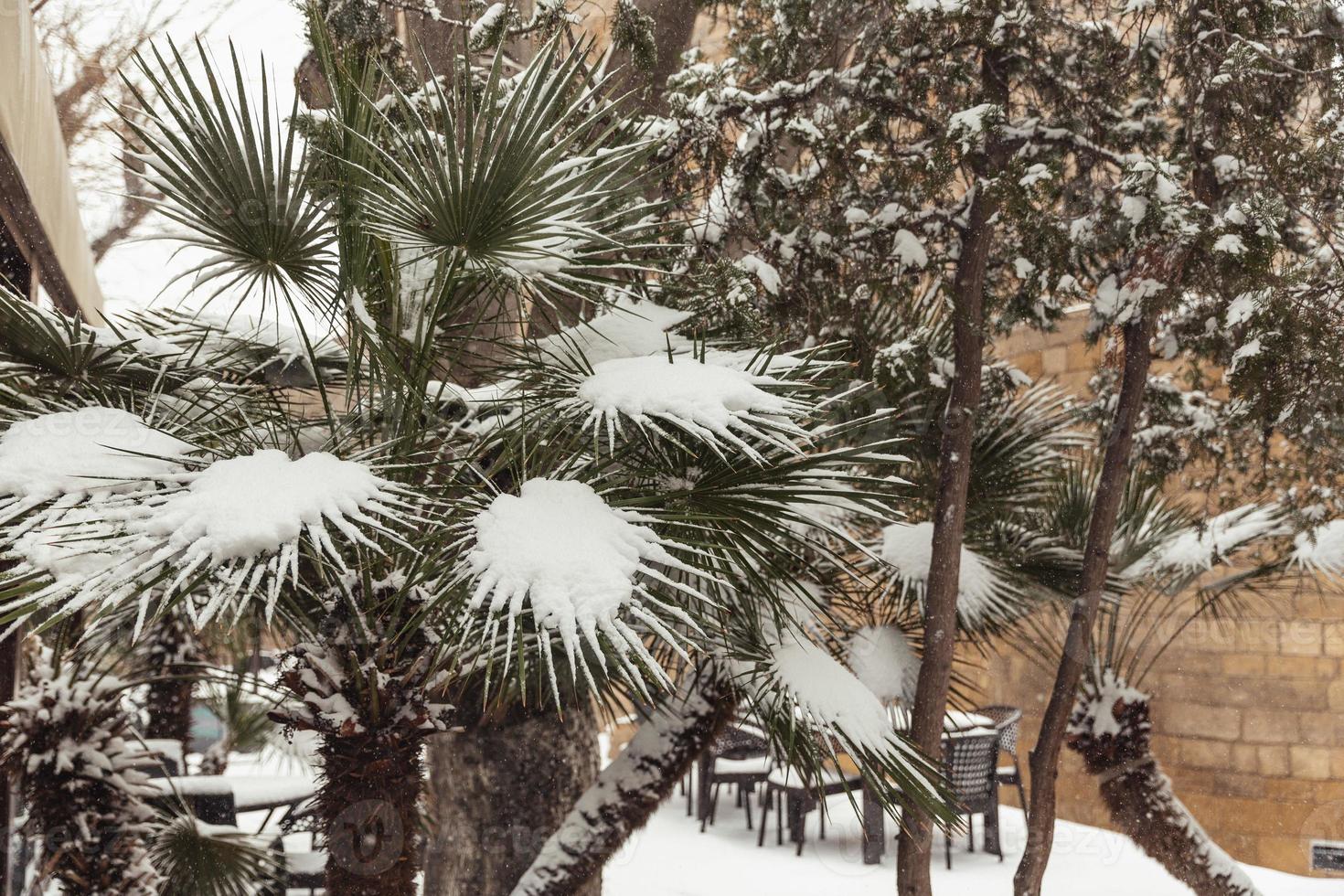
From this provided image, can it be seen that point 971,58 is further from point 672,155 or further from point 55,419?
point 55,419

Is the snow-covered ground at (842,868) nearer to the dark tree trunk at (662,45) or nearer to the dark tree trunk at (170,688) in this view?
the dark tree trunk at (170,688)

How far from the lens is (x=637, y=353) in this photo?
9.58 ft

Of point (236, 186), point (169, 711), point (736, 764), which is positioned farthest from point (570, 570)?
point (736, 764)

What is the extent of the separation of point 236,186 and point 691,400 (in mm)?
1241

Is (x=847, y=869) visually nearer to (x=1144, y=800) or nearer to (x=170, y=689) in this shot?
(x=1144, y=800)

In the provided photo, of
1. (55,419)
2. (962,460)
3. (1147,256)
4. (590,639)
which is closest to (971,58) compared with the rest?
(1147,256)

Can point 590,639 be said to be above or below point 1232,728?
above

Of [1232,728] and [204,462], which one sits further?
[1232,728]

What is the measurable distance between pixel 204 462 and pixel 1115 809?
3.72 metres

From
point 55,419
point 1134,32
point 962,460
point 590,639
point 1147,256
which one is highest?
point 1134,32

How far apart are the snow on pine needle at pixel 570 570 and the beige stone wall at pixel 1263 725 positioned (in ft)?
15.1

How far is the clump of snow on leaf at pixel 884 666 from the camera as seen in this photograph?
3854 millimetres

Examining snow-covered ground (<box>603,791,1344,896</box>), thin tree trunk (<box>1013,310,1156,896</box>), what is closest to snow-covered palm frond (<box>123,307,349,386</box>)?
thin tree trunk (<box>1013,310,1156,896</box>)

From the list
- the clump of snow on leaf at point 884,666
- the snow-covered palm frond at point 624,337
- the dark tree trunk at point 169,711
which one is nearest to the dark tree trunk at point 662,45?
the snow-covered palm frond at point 624,337
